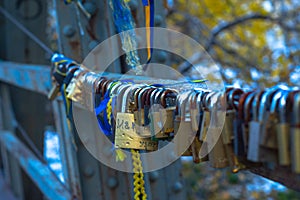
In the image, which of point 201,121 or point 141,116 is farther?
point 141,116

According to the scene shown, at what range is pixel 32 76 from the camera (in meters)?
1.63

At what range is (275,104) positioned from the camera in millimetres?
464

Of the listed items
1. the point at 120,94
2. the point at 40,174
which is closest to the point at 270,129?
the point at 120,94

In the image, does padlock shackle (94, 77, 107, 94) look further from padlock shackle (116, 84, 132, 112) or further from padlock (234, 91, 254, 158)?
padlock (234, 91, 254, 158)

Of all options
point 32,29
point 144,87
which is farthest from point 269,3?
point 144,87

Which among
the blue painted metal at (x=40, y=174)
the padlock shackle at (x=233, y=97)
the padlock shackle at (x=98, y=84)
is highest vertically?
the padlock shackle at (x=98, y=84)

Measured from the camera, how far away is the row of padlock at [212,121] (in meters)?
0.45

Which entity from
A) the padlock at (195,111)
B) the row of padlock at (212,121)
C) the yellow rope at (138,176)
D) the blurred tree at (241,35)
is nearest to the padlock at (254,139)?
the row of padlock at (212,121)

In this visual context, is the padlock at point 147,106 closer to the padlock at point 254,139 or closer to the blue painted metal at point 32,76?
the padlock at point 254,139

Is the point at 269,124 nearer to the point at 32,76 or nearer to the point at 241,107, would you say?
the point at 241,107

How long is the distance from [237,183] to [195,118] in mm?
2973

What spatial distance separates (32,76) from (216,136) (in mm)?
1221

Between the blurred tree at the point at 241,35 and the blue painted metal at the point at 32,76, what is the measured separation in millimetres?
1334

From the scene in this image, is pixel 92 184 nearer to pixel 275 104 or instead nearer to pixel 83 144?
pixel 83 144
